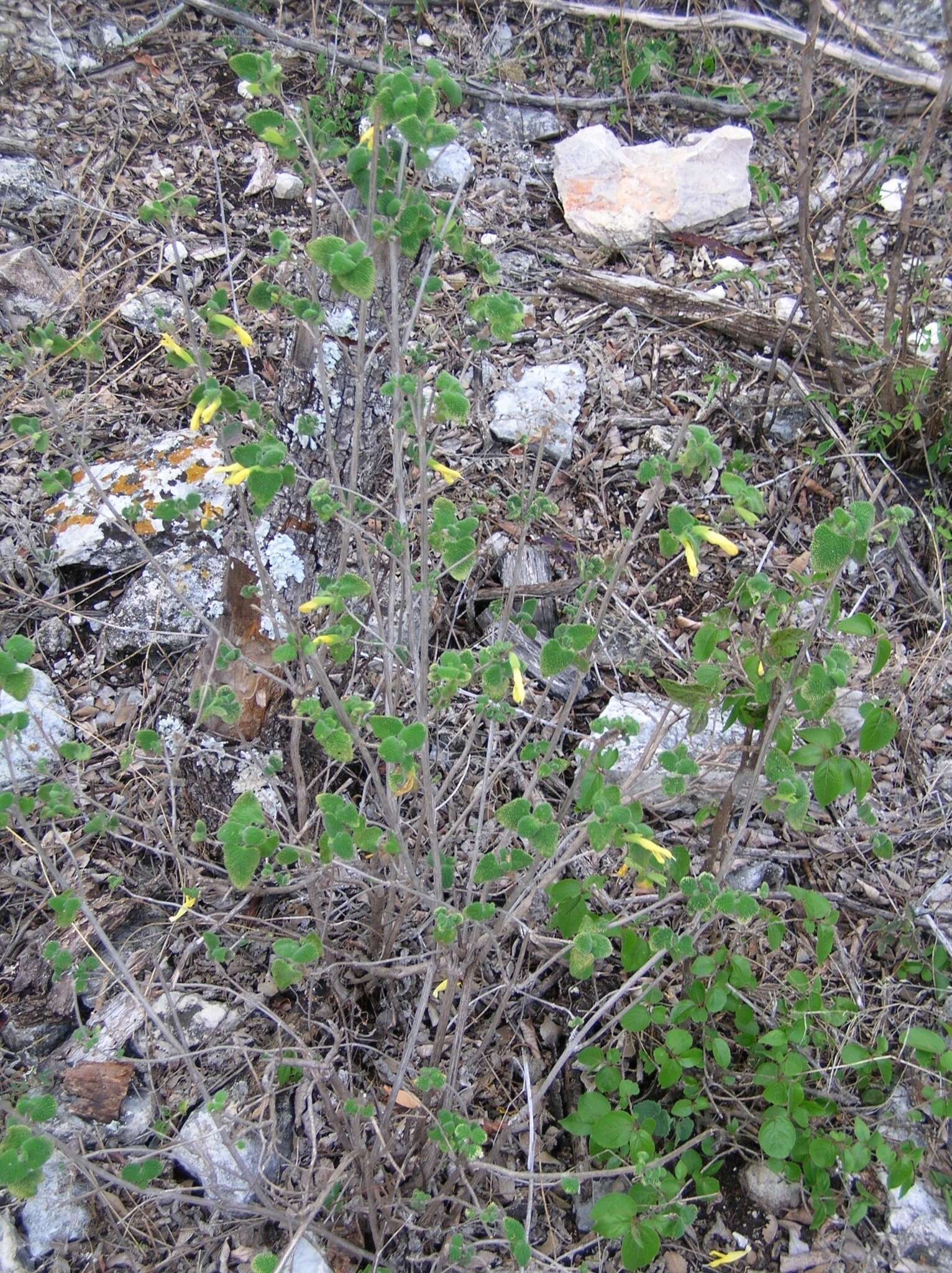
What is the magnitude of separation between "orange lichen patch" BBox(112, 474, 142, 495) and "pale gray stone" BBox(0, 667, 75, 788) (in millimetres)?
611

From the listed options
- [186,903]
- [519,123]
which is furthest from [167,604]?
[519,123]

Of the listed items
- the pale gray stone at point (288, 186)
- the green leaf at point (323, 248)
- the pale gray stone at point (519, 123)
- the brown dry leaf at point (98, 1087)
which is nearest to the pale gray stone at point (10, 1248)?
the brown dry leaf at point (98, 1087)

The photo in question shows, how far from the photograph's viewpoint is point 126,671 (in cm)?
292

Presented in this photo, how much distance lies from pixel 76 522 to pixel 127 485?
206 mm

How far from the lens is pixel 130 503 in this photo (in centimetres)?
298

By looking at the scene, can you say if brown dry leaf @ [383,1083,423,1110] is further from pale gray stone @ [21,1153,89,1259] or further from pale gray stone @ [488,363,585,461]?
pale gray stone @ [488,363,585,461]

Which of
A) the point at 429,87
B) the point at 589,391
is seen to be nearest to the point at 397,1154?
the point at 429,87

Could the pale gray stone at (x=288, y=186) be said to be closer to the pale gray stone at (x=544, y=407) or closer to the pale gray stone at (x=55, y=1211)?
the pale gray stone at (x=544, y=407)

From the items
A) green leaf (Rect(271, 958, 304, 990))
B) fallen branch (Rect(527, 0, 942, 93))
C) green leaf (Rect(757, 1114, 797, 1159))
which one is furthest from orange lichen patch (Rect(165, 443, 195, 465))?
fallen branch (Rect(527, 0, 942, 93))

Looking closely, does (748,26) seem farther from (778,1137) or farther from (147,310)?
(778,1137)

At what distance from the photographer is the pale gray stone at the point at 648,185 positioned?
4.32 m

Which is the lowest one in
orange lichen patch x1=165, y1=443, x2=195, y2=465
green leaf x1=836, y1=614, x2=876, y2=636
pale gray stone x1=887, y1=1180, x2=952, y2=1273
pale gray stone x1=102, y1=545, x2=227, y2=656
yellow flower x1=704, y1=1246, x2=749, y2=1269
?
yellow flower x1=704, y1=1246, x2=749, y2=1269

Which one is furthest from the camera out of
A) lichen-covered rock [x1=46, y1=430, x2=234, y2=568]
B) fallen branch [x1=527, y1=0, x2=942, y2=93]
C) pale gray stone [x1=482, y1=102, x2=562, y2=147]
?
fallen branch [x1=527, y1=0, x2=942, y2=93]

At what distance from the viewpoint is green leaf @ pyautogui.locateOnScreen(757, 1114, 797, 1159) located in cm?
214
